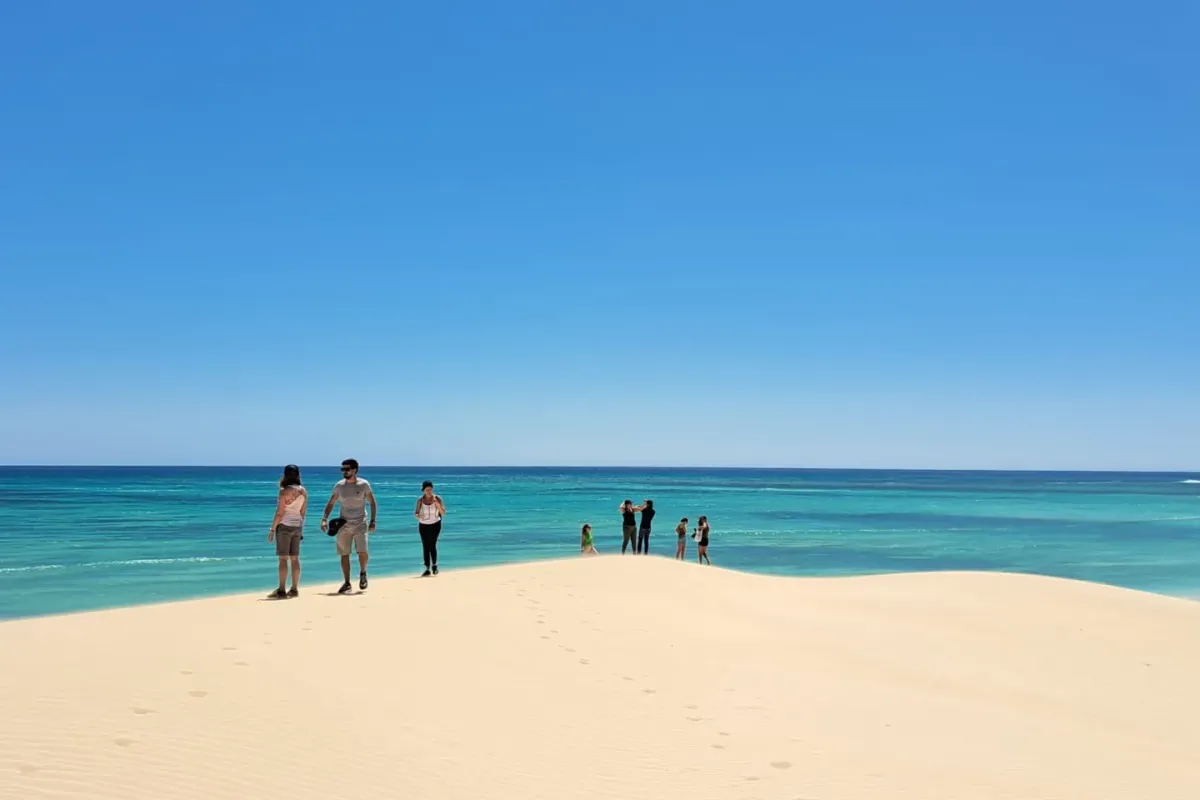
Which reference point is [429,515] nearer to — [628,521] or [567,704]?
[567,704]

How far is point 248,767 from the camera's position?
6.07 m

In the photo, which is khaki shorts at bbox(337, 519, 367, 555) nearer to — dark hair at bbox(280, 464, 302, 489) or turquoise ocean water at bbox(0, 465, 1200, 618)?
dark hair at bbox(280, 464, 302, 489)

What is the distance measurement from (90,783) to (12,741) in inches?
39.8

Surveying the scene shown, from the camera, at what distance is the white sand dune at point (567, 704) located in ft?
20.7

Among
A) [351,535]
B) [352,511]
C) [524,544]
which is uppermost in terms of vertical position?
[352,511]

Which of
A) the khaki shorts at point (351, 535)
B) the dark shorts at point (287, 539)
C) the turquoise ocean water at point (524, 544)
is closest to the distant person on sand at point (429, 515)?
the khaki shorts at point (351, 535)

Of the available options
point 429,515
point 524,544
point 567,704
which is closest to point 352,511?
point 429,515

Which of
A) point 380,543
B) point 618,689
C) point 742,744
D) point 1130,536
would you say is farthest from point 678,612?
point 1130,536

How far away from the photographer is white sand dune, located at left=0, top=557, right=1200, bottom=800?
6.32 m

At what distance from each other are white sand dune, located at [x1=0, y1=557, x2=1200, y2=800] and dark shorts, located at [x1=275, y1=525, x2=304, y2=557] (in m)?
0.80

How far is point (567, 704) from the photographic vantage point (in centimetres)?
845

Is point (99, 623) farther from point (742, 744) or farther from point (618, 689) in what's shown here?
point (742, 744)

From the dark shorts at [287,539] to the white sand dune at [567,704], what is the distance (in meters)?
0.80

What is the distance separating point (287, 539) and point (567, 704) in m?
5.36
